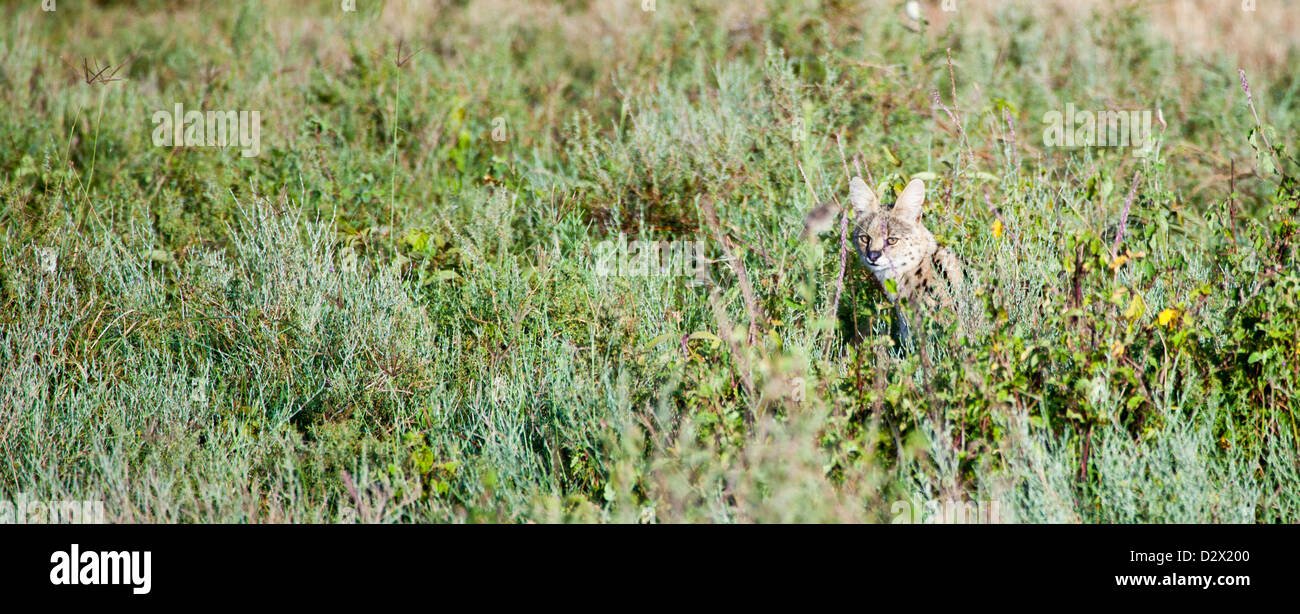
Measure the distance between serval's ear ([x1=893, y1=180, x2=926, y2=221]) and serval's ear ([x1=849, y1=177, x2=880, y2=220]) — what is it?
9 cm

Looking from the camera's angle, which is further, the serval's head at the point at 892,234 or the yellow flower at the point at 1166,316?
the serval's head at the point at 892,234

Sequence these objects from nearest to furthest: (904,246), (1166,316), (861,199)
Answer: (1166,316)
(904,246)
(861,199)

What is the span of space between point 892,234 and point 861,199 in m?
0.22

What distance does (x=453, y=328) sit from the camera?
14.4 feet

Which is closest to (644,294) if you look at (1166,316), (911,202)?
(911,202)

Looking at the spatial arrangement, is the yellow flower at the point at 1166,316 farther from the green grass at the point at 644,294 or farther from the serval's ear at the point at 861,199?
the serval's ear at the point at 861,199

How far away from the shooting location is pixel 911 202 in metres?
4.25

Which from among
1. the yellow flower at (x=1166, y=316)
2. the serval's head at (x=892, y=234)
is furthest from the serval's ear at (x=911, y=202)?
the yellow flower at (x=1166, y=316)

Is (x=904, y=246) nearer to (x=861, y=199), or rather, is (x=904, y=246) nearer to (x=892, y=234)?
(x=892, y=234)

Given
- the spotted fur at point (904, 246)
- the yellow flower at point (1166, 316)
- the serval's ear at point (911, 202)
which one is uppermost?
the serval's ear at point (911, 202)

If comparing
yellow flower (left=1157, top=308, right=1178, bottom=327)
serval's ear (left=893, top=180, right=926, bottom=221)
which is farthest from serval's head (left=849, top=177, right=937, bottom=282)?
yellow flower (left=1157, top=308, right=1178, bottom=327)

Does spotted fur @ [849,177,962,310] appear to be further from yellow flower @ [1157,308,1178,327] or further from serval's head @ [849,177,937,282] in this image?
yellow flower @ [1157,308,1178,327]

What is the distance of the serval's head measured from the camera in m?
4.22

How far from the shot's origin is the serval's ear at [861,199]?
4258 mm
